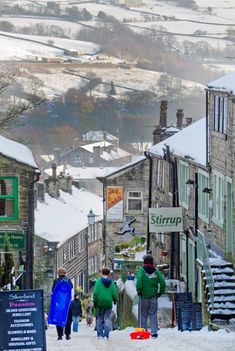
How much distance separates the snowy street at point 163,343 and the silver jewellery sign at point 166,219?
1097 centimetres

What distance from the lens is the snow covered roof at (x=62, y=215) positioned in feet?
214

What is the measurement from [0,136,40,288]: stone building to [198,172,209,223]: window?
4908 millimetres

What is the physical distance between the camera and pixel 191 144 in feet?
118

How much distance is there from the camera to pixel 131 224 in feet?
164

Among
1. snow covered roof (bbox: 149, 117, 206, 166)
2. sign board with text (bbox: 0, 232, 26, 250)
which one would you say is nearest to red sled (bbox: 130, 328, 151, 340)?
snow covered roof (bbox: 149, 117, 206, 166)

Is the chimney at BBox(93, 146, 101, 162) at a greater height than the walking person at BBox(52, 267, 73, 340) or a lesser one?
lesser

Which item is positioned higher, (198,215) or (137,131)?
(198,215)

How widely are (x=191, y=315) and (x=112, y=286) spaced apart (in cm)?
251

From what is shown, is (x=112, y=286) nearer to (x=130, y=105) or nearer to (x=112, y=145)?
(x=112, y=145)

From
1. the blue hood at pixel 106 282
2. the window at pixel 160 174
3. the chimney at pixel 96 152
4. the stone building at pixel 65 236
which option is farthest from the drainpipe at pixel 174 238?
the chimney at pixel 96 152

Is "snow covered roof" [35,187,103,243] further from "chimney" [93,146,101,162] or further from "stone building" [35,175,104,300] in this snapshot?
"chimney" [93,146,101,162]

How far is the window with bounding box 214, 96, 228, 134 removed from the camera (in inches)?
1161

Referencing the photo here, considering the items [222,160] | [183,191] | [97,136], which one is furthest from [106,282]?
[97,136]

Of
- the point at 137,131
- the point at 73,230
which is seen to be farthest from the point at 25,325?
the point at 137,131
